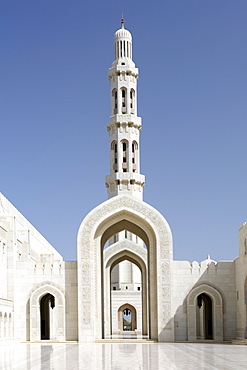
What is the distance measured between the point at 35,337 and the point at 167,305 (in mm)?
6802

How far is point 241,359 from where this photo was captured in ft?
55.9

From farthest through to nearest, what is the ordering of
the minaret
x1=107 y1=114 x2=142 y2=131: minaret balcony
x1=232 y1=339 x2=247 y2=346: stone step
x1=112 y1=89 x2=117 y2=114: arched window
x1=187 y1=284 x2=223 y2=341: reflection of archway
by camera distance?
x1=112 y1=89 x2=117 y2=114: arched window
x1=107 y1=114 x2=142 y2=131: minaret balcony
the minaret
x1=187 y1=284 x2=223 y2=341: reflection of archway
x1=232 y1=339 x2=247 y2=346: stone step

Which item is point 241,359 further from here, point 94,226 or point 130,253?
point 130,253

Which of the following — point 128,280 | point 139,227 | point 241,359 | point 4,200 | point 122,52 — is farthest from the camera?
point 128,280

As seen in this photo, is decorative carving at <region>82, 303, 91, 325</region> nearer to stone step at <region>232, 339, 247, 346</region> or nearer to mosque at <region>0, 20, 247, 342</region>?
mosque at <region>0, 20, 247, 342</region>

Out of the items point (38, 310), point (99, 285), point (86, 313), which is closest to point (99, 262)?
point (99, 285)

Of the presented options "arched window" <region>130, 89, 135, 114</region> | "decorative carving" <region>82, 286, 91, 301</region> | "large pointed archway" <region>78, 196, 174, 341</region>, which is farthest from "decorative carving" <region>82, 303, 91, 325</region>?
"arched window" <region>130, 89, 135, 114</region>

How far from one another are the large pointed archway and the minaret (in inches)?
431

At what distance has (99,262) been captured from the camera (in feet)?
105

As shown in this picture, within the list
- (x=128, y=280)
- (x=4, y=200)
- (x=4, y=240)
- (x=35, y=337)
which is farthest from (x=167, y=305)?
(x=128, y=280)

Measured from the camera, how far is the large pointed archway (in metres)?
30.4

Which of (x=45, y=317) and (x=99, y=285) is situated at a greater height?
(x=99, y=285)

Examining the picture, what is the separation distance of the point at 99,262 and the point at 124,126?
14.6 m

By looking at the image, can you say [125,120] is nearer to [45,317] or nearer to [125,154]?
[125,154]
